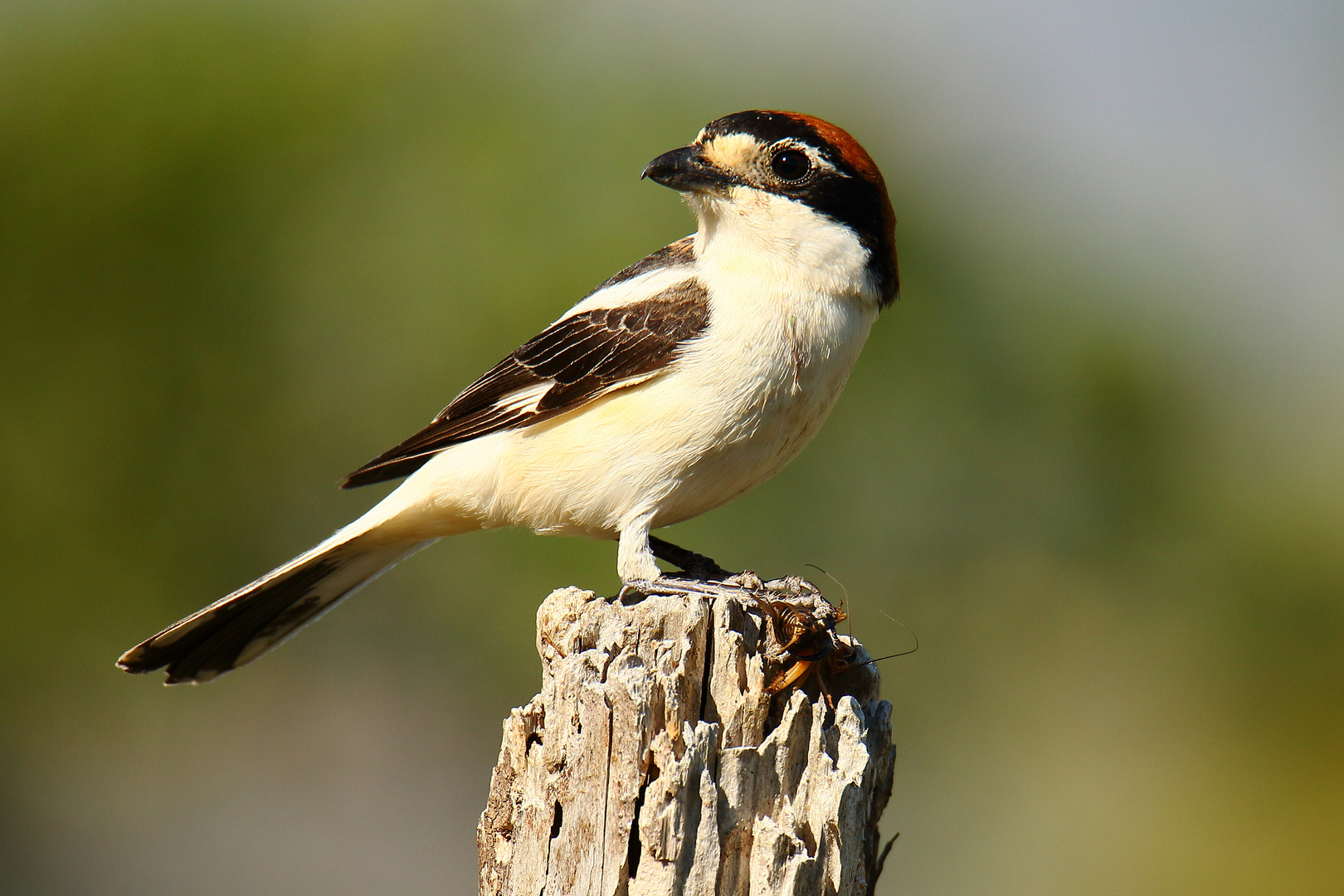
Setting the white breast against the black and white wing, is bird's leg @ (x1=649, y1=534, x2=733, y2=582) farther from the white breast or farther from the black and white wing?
Result: the black and white wing

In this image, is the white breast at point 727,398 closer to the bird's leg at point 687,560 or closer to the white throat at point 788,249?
the white throat at point 788,249

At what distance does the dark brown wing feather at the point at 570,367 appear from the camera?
391 centimetres

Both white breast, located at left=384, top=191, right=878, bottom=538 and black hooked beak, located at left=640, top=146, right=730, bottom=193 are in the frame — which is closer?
white breast, located at left=384, top=191, right=878, bottom=538

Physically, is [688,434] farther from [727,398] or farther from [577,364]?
[577,364]

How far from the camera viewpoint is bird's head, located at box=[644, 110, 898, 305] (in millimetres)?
3918

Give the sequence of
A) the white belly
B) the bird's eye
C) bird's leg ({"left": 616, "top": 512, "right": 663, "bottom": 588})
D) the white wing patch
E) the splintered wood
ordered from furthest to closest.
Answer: the white wing patch → the bird's eye → bird's leg ({"left": 616, "top": 512, "right": 663, "bottom": 588}) → the white belly → the splintered wood

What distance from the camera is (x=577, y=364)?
13.4 ft

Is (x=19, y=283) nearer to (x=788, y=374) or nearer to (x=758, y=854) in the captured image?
(x=788, y=374)

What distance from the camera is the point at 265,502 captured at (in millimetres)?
12977

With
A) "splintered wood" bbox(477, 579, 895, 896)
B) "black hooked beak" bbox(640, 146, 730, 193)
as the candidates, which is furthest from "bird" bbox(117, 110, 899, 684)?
"splintered wood" bbox(477, 579, 895, 896)

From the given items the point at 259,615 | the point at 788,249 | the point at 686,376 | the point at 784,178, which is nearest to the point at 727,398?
the point at 686,376

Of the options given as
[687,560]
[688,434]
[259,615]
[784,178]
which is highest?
[784,178]

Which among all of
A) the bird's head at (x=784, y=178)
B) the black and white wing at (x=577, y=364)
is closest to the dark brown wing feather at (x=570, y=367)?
the black and white wing at (x=577, y=364)

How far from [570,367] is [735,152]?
41.7 inches
